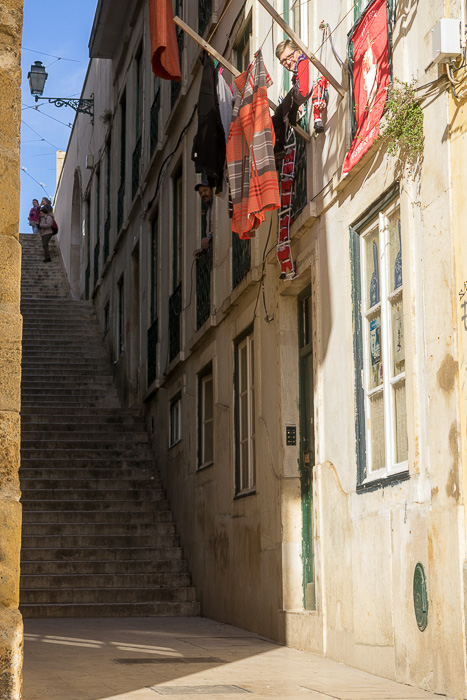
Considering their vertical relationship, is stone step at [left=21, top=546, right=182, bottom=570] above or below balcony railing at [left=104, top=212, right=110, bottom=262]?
below

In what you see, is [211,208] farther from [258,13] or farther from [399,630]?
[399,630]

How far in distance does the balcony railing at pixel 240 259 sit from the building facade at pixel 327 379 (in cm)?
5

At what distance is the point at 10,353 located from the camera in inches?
174

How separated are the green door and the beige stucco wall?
5.10 meters

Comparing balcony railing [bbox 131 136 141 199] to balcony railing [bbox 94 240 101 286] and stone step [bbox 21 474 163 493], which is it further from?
stone step [bbox 21 474 163 493]

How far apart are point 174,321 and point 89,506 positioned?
2.87 metres

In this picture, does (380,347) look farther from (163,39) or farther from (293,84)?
(163,39)

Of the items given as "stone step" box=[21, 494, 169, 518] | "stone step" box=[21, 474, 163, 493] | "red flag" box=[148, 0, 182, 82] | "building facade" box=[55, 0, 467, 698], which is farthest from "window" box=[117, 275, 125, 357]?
"red flag" box=[148, 0, 182, 82]

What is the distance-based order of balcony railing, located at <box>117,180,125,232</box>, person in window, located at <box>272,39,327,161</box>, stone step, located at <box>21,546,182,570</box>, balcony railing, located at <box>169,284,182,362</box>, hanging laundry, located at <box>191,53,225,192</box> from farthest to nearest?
balcony railing, located at <box>117,180,125,232</box>
balcony railing, located at <box>169,284,182,362</box>
stone step, located at <box>21,546,182,570</box>
hanging laundry, located at <box>191,53,225,192</box>
person in window, located at <box>272,39,327,161</box>

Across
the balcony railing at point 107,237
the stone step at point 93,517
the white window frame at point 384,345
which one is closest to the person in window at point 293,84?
the white window frame at point 384,345

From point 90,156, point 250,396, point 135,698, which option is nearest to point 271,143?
point 250,396

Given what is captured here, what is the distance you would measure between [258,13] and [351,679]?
22.4ft

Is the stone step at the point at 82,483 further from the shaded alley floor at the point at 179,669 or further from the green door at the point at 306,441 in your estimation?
the green door at the point at 306,441

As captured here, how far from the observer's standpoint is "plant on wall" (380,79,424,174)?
6633 mm
